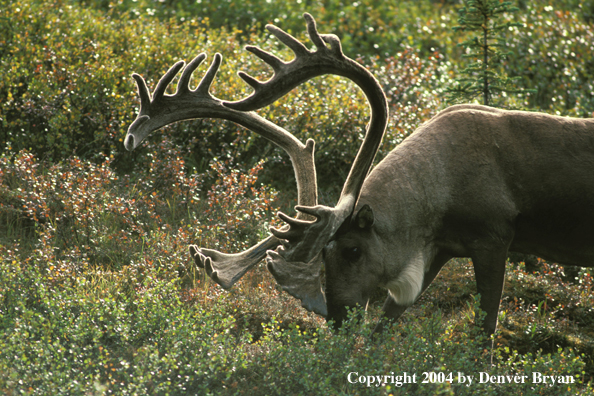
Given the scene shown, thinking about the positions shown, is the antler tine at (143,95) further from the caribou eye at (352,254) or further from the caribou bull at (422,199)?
the caribou eye at (352,254)

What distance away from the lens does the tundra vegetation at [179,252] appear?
14.7ft

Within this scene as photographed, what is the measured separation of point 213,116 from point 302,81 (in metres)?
0.91

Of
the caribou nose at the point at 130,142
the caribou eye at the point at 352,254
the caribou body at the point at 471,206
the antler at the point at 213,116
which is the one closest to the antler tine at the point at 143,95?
the antler at the point at 213,116

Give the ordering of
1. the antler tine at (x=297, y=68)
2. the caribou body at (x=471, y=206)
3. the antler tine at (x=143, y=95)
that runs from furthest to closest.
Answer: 1. the antler tine at (x=143, y=95)
2. the caribou body at (x=471, y=206)
3. the antler tine at (x=297, y=68)

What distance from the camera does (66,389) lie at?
3.87 meters

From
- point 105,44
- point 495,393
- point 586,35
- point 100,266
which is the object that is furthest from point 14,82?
point 586,35

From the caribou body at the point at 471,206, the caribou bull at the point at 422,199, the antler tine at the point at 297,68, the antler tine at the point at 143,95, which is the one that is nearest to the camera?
the antler tine at the point at 297,68

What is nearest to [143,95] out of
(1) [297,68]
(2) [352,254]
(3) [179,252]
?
(1) [297,68]

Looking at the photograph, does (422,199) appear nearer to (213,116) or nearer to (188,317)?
(213,116)

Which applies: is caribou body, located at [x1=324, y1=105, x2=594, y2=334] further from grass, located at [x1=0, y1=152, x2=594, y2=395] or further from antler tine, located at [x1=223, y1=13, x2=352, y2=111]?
antler tine, located at [x1=223, y1=13, x2=352, y2=111]

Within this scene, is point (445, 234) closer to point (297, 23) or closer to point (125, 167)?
point (125, 167)

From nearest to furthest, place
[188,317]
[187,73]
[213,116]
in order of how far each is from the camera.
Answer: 1. [188,317]
2. [187,73]
3. [213,116]

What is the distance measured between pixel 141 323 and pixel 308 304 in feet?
4.42

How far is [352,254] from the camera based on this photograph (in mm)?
4699
